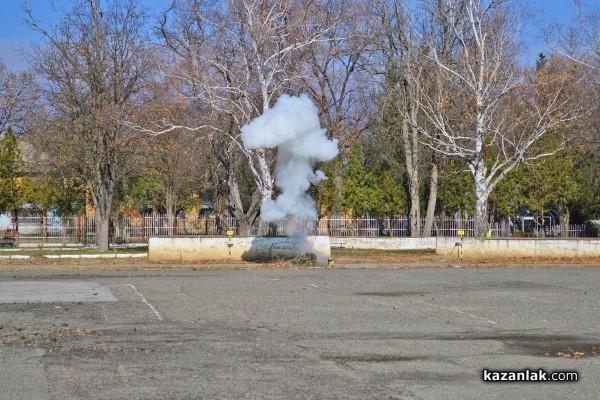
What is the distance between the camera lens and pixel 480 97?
4228 cm

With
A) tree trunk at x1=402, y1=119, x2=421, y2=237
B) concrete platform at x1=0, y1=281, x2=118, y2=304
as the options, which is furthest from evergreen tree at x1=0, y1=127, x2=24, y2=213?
concrete platform at x1=0, y1=281, x2=118, y2=304

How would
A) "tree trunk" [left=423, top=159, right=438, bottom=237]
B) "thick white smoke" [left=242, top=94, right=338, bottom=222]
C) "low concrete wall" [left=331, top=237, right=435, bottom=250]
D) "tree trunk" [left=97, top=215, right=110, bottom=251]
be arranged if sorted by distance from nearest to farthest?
1. "thick white smoke" [left=242, top=94, right=338, bottom=222]
2. "tree trunk" [left=97, top=215, right=110, bottom=251]
3. "low concrete wall" [left=331, top=237, right=435, bottom=250]
4. "tree trunk" [left=423, top=159, right=438, bottom=237]

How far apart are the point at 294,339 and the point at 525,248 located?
A: 87.7 ft

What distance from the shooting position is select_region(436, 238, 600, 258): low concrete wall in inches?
1501

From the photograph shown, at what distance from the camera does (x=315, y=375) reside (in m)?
10.8

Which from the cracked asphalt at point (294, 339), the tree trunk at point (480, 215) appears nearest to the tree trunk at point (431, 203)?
the tree trunk at point (480, 215)

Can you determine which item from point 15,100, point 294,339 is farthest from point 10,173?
point 294,339

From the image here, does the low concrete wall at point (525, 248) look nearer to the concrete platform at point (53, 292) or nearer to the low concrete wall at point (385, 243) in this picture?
the low concrete wall at point (385, 243)

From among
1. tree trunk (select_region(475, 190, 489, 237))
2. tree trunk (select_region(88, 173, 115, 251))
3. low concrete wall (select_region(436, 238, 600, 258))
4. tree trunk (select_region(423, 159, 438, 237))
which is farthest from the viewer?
tree trunk (select_region(423, 159, 438, 237))

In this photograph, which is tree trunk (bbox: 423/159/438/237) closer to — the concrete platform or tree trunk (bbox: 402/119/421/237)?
tree trunk (bbox: 402/119/421/237)

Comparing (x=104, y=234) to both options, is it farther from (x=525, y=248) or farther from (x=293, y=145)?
(x=525, y=248)

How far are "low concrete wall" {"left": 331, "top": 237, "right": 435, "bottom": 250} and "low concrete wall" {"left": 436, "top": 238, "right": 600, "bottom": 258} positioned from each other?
302 inches

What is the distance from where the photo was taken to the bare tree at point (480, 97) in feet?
138

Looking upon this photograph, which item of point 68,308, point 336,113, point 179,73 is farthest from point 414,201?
point 68,308
